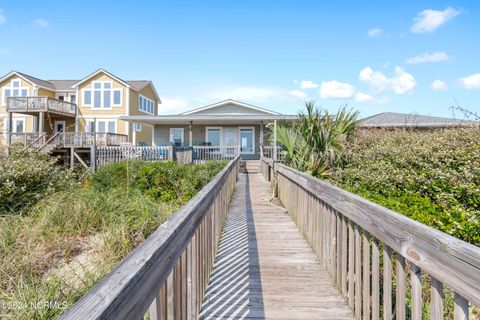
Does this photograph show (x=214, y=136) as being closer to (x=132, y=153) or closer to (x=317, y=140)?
(x=132, y=153)

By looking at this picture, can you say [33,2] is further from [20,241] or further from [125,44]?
[20,241]

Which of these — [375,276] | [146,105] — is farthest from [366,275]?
[146,105]

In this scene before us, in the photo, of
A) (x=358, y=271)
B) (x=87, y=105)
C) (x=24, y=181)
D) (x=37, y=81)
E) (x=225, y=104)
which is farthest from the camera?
(x=37, y=81)

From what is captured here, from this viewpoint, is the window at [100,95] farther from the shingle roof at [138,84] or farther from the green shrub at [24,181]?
the green shrub at [24,181]

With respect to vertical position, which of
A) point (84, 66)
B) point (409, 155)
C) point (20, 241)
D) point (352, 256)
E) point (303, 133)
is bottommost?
point (20, 241)

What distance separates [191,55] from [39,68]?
19582 millimetres

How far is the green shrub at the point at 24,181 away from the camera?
6539mm

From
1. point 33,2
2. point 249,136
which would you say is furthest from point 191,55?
point 33,2

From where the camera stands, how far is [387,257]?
5.66ft

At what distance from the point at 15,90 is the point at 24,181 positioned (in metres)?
23.4

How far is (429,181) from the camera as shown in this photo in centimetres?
479

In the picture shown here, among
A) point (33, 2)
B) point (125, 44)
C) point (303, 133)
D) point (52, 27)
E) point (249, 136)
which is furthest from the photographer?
point (249, 136)

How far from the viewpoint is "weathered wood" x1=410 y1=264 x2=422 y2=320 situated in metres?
1.42

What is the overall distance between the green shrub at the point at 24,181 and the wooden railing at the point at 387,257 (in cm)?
593
